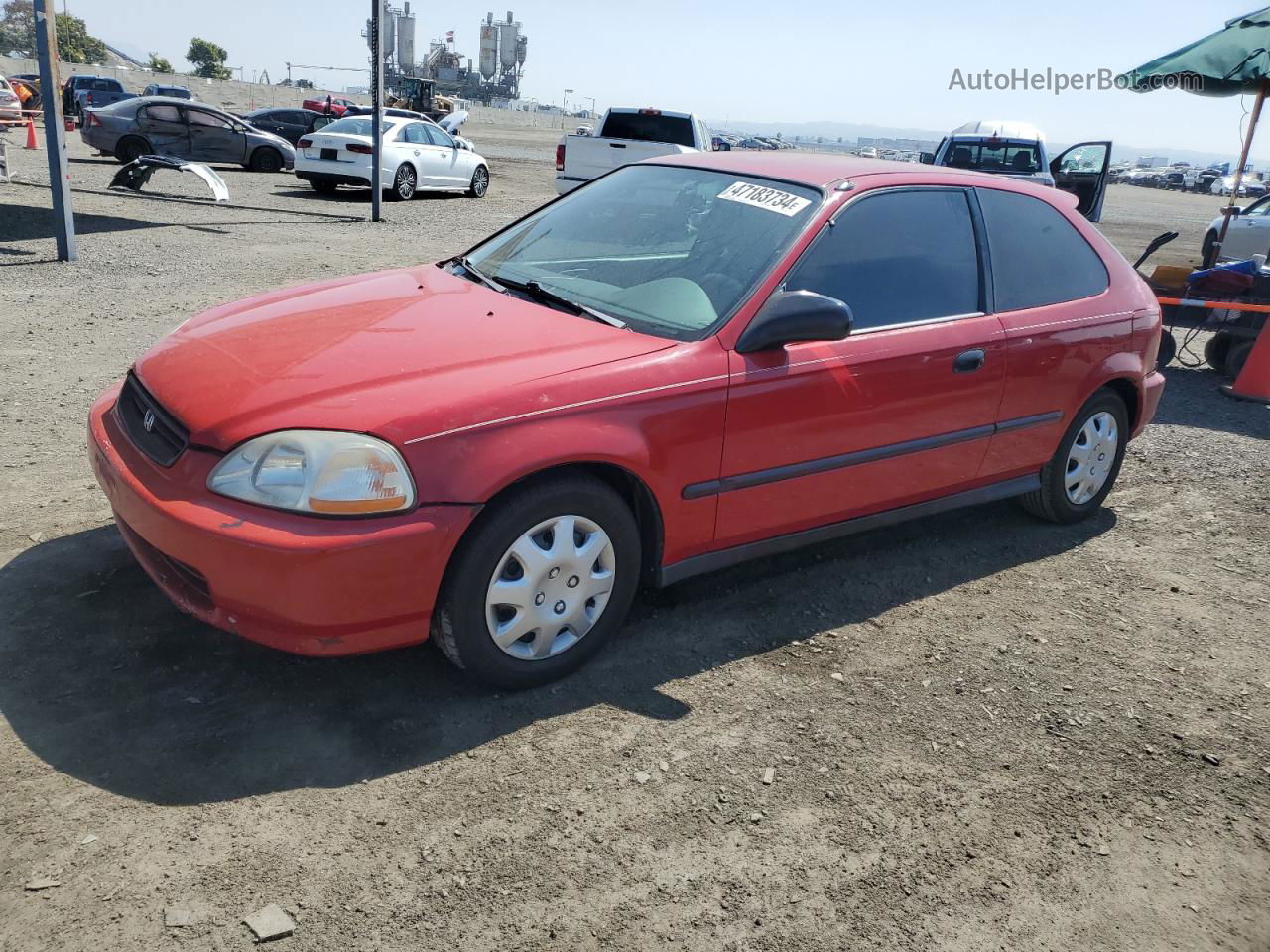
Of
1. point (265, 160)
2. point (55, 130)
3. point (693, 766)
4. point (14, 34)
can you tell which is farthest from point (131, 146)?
point (14, 34)

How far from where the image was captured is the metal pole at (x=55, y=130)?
957 centimetres

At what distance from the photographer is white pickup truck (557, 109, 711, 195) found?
14.7m

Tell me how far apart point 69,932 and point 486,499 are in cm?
143

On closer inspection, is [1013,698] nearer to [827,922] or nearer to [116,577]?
[827,922]

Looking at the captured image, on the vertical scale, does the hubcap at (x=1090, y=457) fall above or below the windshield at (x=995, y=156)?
below

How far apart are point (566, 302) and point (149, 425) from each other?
4.73 ft

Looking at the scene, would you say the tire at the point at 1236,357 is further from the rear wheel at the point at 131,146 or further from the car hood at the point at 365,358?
the rear wheel at the point at 131,146

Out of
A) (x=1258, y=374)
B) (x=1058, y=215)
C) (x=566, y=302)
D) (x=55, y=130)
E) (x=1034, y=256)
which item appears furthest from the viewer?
(x=55, y=130)

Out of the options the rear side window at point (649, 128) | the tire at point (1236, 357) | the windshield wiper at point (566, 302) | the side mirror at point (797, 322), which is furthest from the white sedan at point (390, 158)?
the side mirror at point (797, 322)

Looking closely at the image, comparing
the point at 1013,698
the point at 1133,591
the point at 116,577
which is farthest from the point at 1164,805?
the point at 116,577

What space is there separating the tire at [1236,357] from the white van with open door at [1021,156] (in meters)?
7.40

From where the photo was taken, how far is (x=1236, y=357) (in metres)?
8.94

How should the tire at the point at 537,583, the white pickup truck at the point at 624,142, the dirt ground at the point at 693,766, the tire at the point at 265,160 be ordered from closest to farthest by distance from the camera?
the dirt ground at the point at 693,766 < the tire at the point at 537,583 < the white pickup truck at the point at 624,142 < the tire at the point at 265,160

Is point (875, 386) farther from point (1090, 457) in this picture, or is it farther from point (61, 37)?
point (61, 37)
